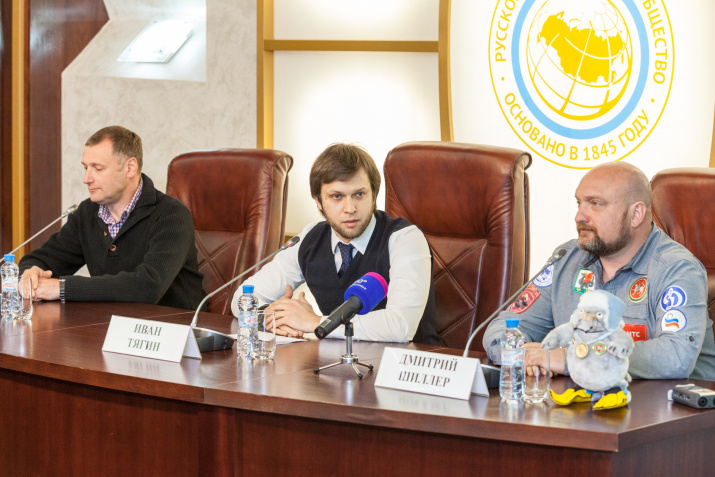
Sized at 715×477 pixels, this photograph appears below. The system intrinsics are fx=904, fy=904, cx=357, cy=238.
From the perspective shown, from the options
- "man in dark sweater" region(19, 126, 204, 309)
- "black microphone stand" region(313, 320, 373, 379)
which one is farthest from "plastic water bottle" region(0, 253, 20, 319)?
"black microphone stand" region(313, 320, 373, 379)

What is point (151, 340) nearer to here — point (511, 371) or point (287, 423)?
point (287, 423)

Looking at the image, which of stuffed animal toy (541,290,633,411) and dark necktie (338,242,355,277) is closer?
stuffed animal toy (541,290,633,411)

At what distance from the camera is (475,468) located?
1616mm

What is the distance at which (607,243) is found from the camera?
2.20 m

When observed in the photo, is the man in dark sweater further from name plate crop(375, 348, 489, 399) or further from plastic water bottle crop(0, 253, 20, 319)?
name plate crop(375, 348, 489, 399)

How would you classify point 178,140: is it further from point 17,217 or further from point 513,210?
point 513,210

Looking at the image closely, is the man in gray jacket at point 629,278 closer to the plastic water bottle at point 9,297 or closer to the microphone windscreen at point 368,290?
the microphone windscreen at point 368,290

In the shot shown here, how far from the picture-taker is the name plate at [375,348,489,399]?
→ 5.56 ft

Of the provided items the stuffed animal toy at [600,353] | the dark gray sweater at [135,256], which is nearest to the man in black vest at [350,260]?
the dark gray sweater at [135,256]

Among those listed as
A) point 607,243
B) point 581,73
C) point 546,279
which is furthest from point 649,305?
point 581,73

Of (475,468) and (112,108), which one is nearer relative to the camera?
(475,468)

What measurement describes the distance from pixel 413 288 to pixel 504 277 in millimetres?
393

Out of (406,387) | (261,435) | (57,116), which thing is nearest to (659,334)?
(406,387)

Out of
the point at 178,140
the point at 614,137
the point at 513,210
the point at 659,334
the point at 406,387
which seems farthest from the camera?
the point at 178,140
